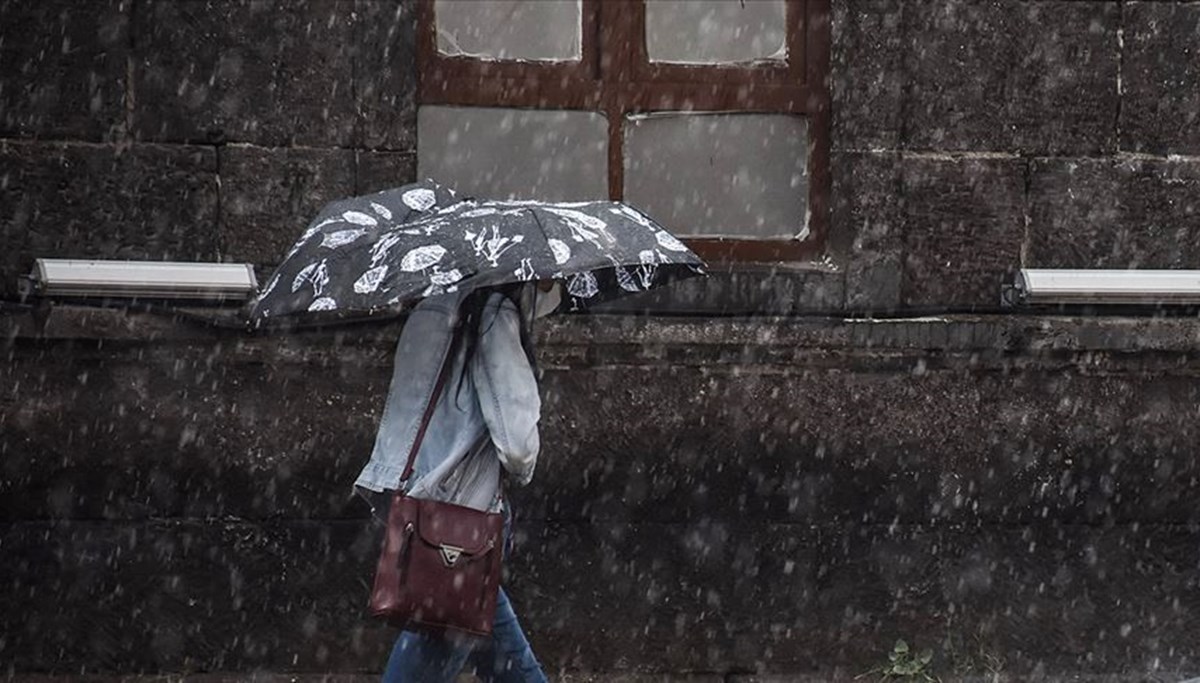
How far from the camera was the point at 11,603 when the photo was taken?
6.84 m

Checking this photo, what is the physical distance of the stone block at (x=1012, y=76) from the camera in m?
7.40

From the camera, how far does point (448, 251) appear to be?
5.04m

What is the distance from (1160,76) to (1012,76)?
0.55 m

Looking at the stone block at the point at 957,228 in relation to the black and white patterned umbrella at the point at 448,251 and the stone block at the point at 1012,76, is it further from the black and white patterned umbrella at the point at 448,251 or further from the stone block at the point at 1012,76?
the black and white patterned umbrella at the point at 448,251

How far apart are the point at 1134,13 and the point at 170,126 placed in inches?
136

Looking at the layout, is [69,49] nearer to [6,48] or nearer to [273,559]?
Result: [6,48]

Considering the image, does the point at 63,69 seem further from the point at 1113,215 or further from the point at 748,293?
the point at 1113,215

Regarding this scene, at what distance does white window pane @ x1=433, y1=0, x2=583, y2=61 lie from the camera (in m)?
7.33

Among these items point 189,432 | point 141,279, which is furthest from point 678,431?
point 141,279

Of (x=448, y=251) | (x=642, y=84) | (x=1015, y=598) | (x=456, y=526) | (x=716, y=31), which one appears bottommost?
(x=1015, y=598)

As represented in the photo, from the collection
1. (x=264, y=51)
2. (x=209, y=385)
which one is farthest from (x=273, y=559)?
(x=264, y=51)

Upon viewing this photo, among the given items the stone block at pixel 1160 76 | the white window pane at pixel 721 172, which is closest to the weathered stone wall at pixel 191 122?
the white window pane at pixel 721 172

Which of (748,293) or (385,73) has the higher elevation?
(385,73)

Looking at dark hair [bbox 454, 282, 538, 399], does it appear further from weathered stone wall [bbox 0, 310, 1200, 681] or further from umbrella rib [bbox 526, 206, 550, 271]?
weathered stone wall [bbox 0, 310, 1200, 681]
